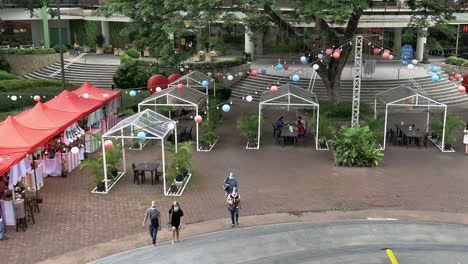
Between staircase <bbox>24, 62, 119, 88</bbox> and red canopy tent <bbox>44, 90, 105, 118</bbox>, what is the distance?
51.1 ft

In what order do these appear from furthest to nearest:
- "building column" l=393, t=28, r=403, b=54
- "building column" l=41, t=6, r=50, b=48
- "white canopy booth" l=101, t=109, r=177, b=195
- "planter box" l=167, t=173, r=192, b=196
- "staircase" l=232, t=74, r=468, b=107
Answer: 1. "building column" l=41, t=6, r=50, b=48
2. "building column" l=393, t=28, r=403, b=54
3. "staircase" l=232, t=74, r=468, b=107
4. "white canopy booth" l=101, t=109, r=177, b=195
5. "planter box" l=167, t=173, r=192, b=196

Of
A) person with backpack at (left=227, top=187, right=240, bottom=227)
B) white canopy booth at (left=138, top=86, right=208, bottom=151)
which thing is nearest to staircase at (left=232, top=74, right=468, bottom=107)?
white canopy booth at (left=138, top=86, right=208, bottom=151)

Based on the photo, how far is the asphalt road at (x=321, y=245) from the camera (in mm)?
13109

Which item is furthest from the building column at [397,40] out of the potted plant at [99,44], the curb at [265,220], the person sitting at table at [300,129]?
the curb at [265,220]

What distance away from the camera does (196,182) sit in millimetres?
18797

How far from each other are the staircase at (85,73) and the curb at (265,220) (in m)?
25.1

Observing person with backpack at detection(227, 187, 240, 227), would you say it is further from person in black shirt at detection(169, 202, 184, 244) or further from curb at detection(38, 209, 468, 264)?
person in black shirt at detection(169, 202, 184, 244)

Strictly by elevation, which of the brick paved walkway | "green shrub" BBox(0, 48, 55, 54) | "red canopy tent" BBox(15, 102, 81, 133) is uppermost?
"green shrub" BBox(0, 48, 55, 54)

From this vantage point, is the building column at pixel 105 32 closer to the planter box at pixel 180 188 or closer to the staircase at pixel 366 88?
the staircase at pixel 366 88

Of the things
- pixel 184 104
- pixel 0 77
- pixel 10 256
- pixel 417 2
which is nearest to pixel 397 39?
pixel 417 2

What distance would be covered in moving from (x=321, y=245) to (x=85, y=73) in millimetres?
30830

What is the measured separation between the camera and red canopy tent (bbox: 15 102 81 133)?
19.0 metres

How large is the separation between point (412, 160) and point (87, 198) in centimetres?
1260

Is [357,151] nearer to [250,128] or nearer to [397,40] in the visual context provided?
[250,128]
